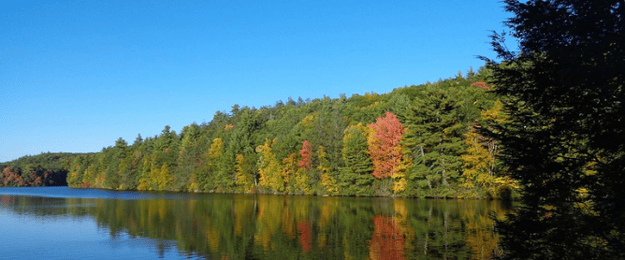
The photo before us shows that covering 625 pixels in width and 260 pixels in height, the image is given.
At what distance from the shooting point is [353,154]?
66.0m

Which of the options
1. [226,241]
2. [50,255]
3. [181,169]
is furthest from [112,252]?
[181,169]

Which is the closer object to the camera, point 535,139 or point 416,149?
point 535,139

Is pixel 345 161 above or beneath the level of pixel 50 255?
above

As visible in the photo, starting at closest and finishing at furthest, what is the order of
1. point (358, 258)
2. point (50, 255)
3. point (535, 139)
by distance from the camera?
point (535, 139) → point (358, 258) → point (50, 255)

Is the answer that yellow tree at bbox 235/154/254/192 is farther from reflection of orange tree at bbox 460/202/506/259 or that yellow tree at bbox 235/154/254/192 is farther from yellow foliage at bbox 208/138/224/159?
reflection of orange tree at bbox 460/202/506/259

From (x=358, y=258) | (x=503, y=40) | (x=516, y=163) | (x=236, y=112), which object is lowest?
(x=358, y=258)

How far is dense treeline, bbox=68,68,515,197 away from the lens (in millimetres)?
54031

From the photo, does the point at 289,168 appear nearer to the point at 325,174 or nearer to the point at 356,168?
the point at 325,174

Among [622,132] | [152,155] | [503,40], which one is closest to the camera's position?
[622,132]

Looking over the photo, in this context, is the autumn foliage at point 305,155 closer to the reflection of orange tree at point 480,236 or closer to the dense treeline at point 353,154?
the dense treeline at point 353,154

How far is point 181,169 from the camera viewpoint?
106m

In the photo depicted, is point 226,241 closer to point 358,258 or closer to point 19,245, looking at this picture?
point 358,258

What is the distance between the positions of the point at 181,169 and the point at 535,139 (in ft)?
337

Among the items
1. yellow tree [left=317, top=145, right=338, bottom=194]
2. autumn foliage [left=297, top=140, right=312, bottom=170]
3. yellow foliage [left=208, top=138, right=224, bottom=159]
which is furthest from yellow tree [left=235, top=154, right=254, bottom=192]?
yellow tree [left=317, top=145, right=338, bottom=194]
